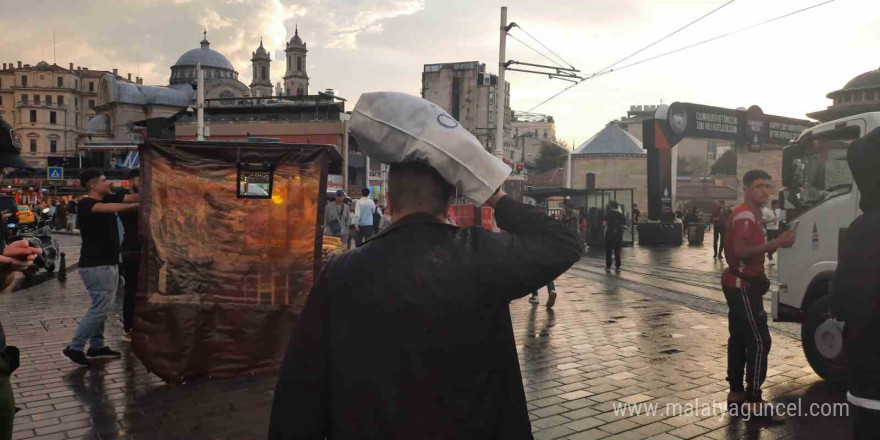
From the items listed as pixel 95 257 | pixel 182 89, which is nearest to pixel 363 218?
pixel 95 257

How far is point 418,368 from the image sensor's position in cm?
164

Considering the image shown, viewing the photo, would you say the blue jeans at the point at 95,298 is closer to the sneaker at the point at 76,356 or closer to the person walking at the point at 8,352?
the sneaker at the point at 76,356

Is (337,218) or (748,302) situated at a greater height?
(337,218)

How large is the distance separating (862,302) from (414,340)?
2.07 metres

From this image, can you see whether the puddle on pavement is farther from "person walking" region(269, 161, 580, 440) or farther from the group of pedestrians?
the group of pedestrians

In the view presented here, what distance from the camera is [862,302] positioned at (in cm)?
262

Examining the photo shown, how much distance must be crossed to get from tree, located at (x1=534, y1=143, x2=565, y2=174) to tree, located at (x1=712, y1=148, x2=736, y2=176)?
21687 millimetres

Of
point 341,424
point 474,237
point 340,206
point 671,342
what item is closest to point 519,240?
point 474,237

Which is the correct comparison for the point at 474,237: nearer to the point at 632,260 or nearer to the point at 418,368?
the point at 418,368

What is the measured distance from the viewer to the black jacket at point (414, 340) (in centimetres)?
164

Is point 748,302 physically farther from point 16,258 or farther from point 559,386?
point 16,258

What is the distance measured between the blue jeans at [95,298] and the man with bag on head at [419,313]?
5537 mm

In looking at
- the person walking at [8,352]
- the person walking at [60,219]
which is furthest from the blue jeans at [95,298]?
the person walking at [60,219]

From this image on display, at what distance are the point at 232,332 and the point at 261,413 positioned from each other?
114 cm
